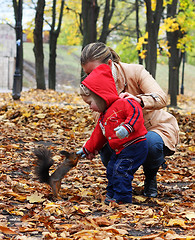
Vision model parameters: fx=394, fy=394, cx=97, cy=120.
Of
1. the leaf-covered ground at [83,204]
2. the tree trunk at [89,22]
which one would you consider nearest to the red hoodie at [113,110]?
the leaf-covered ground at [83,204]

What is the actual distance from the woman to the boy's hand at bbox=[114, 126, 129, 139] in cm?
43

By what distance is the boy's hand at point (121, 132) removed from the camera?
132 inches

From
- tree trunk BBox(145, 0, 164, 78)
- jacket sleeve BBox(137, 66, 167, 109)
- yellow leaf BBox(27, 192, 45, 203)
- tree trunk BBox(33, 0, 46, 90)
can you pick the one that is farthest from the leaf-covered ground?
tree trunk BBox(33, 0, 46, 90)

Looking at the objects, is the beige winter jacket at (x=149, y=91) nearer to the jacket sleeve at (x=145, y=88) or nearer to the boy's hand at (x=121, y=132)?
the jacket sleeve at (x=145, y=88)

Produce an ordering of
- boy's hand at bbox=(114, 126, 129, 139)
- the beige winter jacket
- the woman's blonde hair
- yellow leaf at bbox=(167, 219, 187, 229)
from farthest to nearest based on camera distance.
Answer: the beige winter jacket, the woman's blonde hair, boy's hand at bbox=(114, 126, 129, 139), yellow leaf at bbox=(167, 219, 187, 229)

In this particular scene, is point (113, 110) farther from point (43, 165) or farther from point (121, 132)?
point (43, 165)

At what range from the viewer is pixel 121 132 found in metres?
3.37

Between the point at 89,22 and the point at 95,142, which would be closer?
the point at 95,142

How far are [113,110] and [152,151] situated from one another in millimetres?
712

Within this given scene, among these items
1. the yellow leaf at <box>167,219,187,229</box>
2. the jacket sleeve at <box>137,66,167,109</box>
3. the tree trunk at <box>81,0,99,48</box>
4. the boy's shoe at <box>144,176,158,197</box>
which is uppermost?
the tree trunk at <box>81,0,99,48</box>

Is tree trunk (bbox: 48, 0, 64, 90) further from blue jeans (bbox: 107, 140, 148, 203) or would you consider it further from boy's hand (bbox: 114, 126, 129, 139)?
boy's hand (bbox: 114, 126, 129, 139)

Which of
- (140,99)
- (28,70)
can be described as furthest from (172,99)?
(28,70)

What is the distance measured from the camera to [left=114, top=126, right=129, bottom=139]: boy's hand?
11.0ft

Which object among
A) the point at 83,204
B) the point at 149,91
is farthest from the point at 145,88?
the point at 83,204
